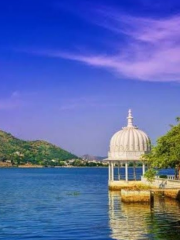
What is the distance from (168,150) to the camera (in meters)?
59.3

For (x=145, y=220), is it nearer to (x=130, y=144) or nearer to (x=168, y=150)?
(x=168, y=150)

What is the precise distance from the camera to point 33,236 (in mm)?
36156

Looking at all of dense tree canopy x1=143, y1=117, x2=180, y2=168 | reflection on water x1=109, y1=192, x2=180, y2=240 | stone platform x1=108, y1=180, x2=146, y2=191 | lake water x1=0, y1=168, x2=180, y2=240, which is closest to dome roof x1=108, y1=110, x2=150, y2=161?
stone platform x1=108, y1=180, x2=146, y2=191

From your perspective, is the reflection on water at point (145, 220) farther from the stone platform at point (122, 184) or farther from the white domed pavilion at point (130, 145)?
the white domed pavilion at point (130, 145)

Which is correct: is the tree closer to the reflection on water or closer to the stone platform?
the reflection on water

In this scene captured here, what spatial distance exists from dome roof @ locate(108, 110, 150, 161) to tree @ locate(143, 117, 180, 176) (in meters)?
9.99

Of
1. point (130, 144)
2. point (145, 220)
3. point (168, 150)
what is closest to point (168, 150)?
point (168, 150)

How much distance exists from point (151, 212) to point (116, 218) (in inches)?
176

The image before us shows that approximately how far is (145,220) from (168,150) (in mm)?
18293

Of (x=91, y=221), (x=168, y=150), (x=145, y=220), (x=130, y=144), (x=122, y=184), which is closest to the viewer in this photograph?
(x=145, y=220)

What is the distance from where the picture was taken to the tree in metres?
57.3

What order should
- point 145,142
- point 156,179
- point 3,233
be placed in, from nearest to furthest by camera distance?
1. point 3,233
2. point 156,179
3. point 145,142

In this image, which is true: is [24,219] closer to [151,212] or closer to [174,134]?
[151,212]

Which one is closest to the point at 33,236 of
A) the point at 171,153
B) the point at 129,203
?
the point at 129,203
